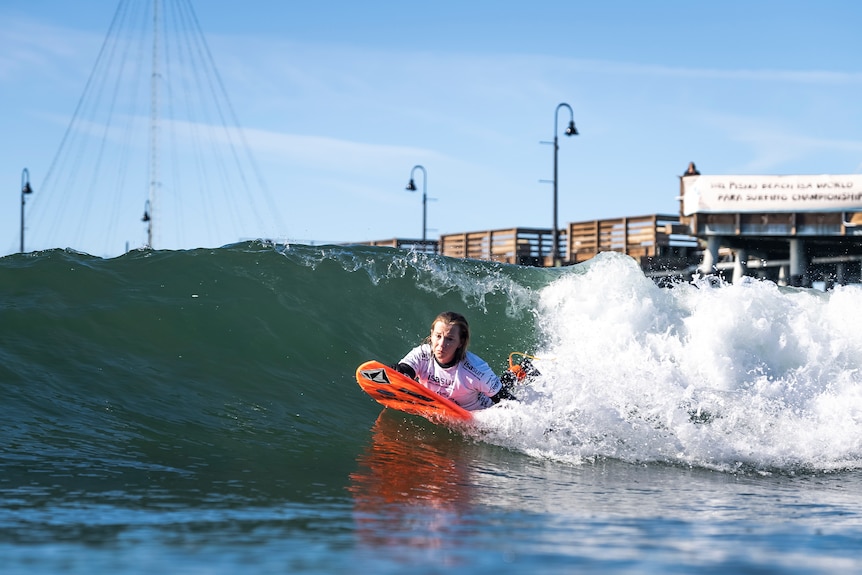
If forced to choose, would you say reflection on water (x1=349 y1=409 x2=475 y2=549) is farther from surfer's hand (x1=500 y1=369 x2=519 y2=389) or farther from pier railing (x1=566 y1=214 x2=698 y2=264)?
pier railing (x1=566 y1=214 x2=698 y2=264)

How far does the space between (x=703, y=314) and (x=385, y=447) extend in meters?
5.22

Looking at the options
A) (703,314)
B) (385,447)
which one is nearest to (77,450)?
(385,447)

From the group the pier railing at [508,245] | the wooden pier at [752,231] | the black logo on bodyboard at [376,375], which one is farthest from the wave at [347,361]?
the pier railing at [508,245]

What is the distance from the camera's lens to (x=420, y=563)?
3.57 meters

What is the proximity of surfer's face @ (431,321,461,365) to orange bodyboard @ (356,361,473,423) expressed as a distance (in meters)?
0.29

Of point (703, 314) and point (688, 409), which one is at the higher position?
point (703, 314)

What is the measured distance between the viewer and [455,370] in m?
7.90

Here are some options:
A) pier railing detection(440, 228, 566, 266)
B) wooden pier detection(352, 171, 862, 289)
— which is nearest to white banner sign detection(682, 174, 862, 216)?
wooden pier detection(352, 171, 862, 289)

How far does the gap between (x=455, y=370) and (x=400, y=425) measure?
75cm

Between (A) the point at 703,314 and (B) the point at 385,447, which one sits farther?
(A) the point at 703,314

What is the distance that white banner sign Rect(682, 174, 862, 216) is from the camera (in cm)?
2503

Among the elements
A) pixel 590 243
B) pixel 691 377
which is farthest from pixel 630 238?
pixel 691 377

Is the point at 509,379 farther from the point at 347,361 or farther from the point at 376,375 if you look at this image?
the point at 347,361

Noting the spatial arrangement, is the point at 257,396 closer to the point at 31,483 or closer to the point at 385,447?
the point at 385,447
